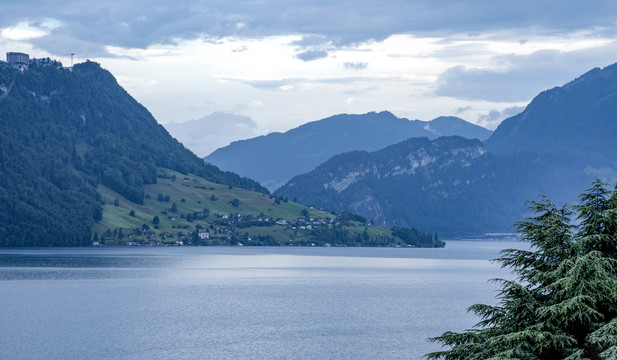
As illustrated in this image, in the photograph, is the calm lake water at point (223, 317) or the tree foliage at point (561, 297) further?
the calm lake water at point (223, 317)

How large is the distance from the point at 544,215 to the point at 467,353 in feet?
23.5

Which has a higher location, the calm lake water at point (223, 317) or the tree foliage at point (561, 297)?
the tree foliage at point (561, 297)

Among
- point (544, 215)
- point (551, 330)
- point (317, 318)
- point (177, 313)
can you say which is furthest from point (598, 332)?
point (177, 313)

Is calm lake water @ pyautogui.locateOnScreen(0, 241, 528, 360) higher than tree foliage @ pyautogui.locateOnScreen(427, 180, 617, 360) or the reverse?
the reverse

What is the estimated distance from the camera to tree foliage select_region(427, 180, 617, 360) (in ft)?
96.1

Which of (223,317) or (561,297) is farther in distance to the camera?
(223,317)

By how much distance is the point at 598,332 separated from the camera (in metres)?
29.1

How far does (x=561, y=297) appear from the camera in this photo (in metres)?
30.1

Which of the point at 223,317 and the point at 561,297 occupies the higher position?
the point at 561,297

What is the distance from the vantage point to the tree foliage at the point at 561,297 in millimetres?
29297

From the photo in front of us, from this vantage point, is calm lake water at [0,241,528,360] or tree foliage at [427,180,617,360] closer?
tree foliage at [427,180,617,360]

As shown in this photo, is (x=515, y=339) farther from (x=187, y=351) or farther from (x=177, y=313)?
(x=177, y=313)

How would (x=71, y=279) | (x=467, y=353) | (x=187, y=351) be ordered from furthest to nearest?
(x=71, y=279) < (x=187, y=351) < (x=467, y=353)

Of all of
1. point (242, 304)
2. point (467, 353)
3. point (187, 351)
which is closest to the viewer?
point (467, 353)
